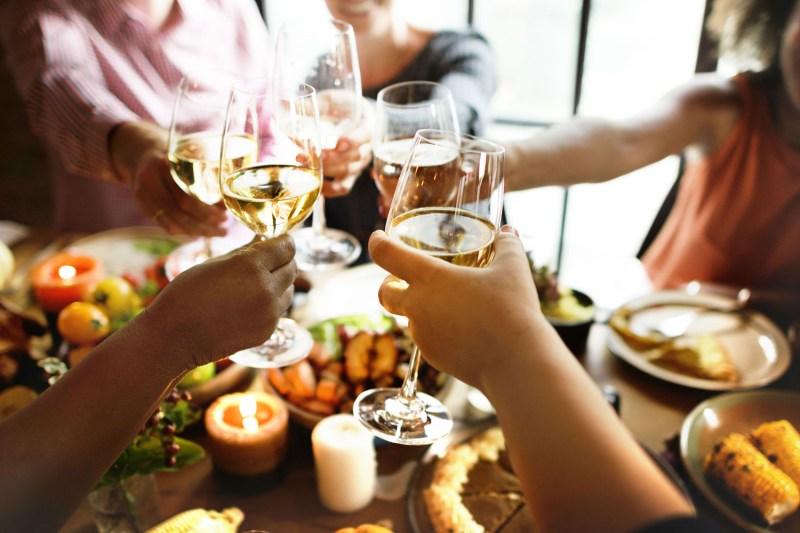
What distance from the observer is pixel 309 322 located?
1322 mm

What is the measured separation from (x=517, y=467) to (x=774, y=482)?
0.60 m

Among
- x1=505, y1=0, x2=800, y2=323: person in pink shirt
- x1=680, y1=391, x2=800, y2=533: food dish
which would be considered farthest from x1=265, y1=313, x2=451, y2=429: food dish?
x1=505, y1=0, x2=800, y2=323: person in pink shirt

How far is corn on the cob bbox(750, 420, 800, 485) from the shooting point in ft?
3.24

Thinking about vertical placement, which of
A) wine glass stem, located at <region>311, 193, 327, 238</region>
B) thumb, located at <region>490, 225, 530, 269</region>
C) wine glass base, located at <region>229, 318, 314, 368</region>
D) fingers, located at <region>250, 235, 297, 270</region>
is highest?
thumb, located at <region>490, 225, 530, 269</region>

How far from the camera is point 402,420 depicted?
2.64 feet

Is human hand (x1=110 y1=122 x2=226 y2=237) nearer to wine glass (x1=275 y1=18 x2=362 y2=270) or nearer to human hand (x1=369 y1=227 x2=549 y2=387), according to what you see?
wine glass (x1=275 y1=18 x2=362 y2=270)

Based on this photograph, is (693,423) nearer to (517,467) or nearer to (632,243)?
(517,467)

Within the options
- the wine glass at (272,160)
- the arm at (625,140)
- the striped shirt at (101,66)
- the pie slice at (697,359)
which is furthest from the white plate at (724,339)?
the striped shirt at (101,66)

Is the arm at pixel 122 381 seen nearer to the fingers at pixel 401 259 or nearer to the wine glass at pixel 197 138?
the fingers at pixel 401 259

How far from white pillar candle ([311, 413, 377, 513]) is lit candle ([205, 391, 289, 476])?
64 millimetres

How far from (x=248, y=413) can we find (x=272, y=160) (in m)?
0.42

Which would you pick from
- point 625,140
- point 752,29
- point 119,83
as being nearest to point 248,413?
point 119,83

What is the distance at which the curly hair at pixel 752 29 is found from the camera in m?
1.86

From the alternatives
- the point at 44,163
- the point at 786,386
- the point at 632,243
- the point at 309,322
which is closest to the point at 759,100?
the point at 786,386
